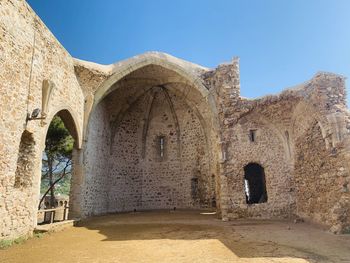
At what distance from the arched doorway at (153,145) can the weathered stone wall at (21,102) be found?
4977mm

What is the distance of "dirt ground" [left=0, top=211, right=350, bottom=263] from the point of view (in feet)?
15.8

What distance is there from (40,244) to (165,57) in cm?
960

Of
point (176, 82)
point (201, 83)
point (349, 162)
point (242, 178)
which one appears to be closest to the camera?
point (349, 162)

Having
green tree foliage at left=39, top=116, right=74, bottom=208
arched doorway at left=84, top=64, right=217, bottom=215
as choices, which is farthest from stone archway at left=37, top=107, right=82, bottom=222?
green tree foliage at left=39, top=116, right=74, bottom=208

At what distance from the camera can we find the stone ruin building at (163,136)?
7031 millimetres

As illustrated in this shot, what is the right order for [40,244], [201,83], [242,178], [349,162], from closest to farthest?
[40,244] < [349,162] < [242,178] < [201,83]

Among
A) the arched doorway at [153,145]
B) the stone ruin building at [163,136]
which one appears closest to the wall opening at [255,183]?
the stone ruin building at [163,136]

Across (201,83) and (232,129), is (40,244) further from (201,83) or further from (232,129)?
(201,83)

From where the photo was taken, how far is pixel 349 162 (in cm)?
730

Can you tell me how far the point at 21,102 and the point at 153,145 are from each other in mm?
10185

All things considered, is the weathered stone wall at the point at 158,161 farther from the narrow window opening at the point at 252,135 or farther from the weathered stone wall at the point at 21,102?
the weathered stone wall at the point at 21,102

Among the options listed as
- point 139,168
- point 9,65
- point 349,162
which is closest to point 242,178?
point 349,162

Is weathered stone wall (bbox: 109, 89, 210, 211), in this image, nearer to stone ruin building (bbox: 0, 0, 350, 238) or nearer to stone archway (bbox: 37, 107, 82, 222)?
stone ruin building (bbox: 0, 0, 350, 238)

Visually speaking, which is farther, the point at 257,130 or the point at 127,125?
the point at 127,125
